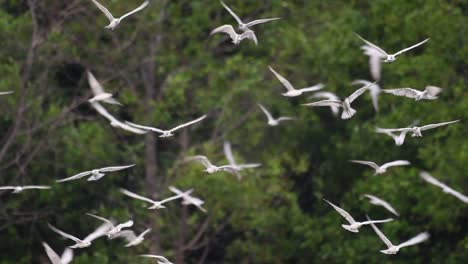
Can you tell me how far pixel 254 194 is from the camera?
104 ft

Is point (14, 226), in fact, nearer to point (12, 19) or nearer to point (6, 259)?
point (6, 259)

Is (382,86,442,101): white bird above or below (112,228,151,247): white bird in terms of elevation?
above

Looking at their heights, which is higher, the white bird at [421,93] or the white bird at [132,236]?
the white bird at [421,93]

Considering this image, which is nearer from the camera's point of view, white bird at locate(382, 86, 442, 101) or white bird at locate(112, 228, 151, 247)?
white bird at locate(382, 86, 442, 101)

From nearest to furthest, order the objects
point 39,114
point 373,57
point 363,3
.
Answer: point 373,57 < point 39,114 < point 363,3

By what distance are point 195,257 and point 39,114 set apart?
569cm

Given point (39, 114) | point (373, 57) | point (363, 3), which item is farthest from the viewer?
point (363, 3)

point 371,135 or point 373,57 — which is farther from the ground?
point 373,57

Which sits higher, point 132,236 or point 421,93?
point 421,93

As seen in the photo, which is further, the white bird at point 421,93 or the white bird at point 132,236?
the white bird at point 132,236

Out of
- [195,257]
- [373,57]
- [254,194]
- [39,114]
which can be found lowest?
[195,257]

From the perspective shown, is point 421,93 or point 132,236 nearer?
point 421,93

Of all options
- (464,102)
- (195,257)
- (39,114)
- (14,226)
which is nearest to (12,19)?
(39,114)

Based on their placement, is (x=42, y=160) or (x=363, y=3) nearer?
(x=42, y=160)
